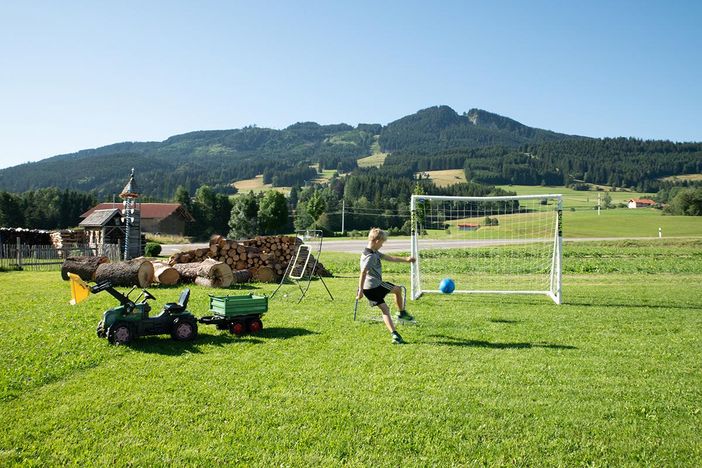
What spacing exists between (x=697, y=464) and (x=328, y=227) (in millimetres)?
71163

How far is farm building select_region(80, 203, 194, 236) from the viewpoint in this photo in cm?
6394

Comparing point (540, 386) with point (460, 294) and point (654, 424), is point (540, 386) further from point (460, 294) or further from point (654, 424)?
point (460, 294)

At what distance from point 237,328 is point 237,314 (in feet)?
0.77

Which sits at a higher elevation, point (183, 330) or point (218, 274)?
point (183, 330)

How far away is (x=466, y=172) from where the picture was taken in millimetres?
143875

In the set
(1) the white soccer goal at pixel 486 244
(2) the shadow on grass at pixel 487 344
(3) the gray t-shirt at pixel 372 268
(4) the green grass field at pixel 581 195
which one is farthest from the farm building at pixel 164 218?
(4) the green grass field at pixel 581 195

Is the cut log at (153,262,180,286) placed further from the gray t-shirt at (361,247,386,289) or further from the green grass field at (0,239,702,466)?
the gray t-shirt at (361,247,386,289)

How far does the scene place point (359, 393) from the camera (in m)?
5.55

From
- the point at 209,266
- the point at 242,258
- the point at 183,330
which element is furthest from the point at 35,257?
the point at 183,330

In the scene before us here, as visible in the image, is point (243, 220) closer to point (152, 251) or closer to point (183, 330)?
point (152, 251)

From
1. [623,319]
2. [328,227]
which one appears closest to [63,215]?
[328,227]

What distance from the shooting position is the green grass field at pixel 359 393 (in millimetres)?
4207

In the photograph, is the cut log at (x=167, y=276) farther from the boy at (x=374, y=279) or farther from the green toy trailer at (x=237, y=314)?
the boy at (x=374, y=279)

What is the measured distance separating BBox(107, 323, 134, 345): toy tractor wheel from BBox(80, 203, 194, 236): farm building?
5908 cm
